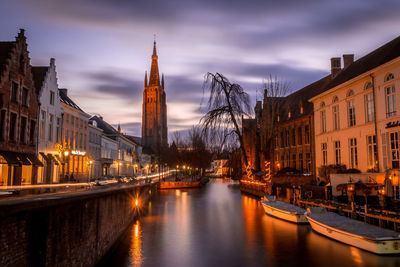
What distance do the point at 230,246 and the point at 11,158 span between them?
1797 centimetres

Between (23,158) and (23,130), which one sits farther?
(23,130)

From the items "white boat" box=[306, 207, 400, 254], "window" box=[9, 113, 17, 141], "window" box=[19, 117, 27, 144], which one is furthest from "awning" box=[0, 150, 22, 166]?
→ "white boat" box=[306, 207, 400, 254]

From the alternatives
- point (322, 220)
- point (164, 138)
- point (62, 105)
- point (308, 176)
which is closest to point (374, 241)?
point (322, 220)

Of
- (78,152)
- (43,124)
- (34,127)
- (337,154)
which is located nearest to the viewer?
(34,127)

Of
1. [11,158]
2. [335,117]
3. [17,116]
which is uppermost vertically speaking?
[335,117]

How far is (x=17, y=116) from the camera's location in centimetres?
2608

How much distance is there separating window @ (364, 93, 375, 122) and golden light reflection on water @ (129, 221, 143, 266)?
1931cm

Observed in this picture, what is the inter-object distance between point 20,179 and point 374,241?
2562 centimetres

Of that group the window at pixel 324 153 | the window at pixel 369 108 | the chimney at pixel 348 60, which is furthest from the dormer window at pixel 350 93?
the chimney at pixel 348 60

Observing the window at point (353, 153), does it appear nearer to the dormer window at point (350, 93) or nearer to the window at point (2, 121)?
the dormer window at point (350, 93)

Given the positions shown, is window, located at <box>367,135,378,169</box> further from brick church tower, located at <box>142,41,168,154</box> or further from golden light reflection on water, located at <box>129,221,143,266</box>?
brick church tower, located at <box>142,41,168,154</box>

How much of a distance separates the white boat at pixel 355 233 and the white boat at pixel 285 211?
2.00 metres

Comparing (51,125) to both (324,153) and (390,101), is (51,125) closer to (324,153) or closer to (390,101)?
(324,153)

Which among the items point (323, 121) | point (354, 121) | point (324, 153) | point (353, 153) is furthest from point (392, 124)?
point (323, 121)
